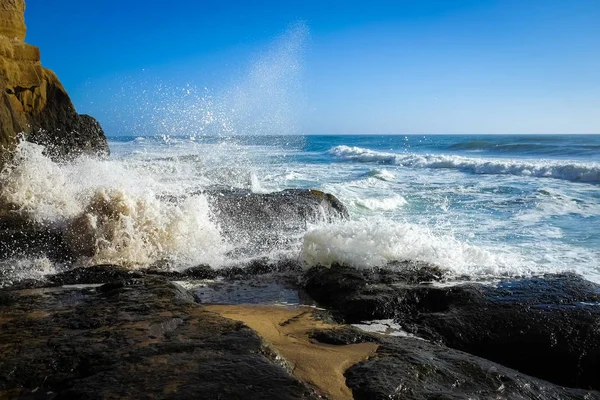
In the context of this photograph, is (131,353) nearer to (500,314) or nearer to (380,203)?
(500,314)

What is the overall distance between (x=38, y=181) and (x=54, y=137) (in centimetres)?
525

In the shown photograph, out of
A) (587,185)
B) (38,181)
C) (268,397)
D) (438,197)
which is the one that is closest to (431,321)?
(268,397)

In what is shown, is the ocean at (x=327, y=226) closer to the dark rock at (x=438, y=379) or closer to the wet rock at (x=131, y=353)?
the wet rock at (x=131, y=353)

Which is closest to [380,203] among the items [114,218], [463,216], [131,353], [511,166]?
[463,216]

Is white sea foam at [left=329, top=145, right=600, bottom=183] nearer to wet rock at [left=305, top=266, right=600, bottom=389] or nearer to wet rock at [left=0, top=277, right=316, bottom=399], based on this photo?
wet rock at [left=305, top=266, right=600, bottom=389]

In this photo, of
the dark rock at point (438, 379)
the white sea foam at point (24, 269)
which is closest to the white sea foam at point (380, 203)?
the white sea foam at point (24, 269)

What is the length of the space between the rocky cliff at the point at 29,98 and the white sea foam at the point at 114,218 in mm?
2073

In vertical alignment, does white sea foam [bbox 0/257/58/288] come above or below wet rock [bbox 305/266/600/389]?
above

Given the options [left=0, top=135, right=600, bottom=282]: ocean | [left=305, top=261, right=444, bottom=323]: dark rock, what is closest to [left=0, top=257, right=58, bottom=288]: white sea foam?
[left=0, top=135, right=600, bottom=282]: ocean

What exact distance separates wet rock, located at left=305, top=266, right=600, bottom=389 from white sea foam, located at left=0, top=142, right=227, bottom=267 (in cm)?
212

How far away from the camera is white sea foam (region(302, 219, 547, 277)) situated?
205 inches

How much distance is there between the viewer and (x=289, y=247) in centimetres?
620

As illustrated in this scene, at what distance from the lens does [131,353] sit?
8.44 ft

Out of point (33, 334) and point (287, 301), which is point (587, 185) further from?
point (33, 334)
